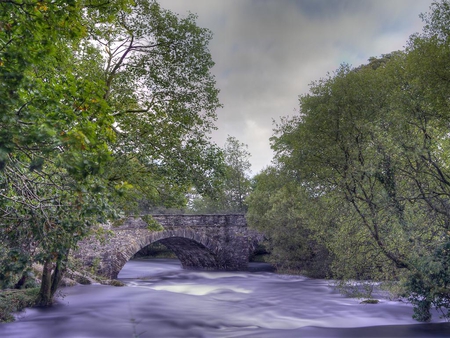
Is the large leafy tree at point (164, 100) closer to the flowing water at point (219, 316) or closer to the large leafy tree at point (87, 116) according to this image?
the large leafy tree at point (87, 116)

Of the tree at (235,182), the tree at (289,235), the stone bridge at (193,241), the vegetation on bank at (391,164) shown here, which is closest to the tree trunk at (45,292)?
the vegetation on bank at (391,164)

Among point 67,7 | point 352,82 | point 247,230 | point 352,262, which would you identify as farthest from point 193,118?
point 247,230

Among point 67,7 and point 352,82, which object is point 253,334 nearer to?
point 352,82

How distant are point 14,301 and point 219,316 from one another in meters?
6.58

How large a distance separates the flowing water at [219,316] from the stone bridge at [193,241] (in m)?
4.27

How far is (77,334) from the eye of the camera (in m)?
10.7

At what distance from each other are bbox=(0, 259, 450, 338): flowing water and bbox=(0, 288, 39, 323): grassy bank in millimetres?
275

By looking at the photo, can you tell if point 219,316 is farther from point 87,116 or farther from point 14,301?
point 87,116

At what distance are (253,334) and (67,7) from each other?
944cm

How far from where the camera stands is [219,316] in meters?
14.2

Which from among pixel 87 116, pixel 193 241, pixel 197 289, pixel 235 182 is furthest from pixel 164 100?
pixel 235 182

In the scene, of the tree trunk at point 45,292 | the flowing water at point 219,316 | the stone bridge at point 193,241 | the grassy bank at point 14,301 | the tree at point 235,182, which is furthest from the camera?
the tree at point 235,182

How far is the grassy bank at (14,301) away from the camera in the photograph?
10766mm

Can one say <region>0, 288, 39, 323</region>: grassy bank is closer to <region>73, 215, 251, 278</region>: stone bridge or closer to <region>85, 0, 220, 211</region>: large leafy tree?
<region>85, 0, 220, 211</region>: large leafy tree
